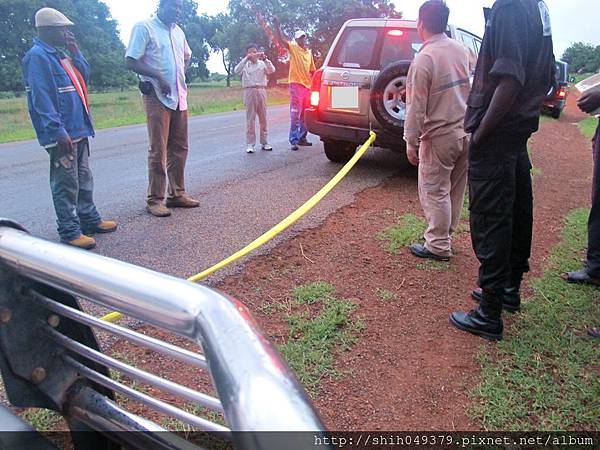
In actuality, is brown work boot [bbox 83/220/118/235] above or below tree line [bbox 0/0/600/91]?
below

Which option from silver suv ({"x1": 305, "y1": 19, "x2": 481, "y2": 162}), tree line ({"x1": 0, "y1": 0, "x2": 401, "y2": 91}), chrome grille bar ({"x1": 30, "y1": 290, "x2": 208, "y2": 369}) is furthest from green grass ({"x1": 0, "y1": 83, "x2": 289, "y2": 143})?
tree line ({"x1": 0, "y1": 0, "x2": 401, "y2": 91})

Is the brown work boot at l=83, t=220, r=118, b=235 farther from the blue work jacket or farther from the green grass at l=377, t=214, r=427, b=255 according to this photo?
the green grass at l=377, t=214, r=427, b=255

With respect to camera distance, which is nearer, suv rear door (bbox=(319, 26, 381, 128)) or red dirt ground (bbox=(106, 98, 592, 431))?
red dirt ground (bbox=(106, 98, 592, 431))

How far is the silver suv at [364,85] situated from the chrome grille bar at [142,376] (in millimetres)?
5057

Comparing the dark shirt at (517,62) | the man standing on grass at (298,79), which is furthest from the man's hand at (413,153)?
the man standing on grass at (298,79)

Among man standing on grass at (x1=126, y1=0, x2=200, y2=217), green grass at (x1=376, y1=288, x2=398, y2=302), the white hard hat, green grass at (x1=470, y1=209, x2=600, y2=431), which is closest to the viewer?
green grass at (x1=470, y1=209, x2=600, y2=431)

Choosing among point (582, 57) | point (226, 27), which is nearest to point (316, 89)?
point (226, 27)

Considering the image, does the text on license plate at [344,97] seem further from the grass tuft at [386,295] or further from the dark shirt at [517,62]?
the dark shirt at [517,62]

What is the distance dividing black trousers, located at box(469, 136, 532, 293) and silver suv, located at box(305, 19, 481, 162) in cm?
310

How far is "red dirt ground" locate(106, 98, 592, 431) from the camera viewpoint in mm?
2346

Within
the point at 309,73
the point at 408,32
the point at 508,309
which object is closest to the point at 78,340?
the point at 508,309

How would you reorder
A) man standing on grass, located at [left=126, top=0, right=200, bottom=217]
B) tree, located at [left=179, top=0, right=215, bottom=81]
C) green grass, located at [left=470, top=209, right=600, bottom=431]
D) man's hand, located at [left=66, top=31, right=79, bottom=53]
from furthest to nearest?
1. tree, located at [left=179, top=0, right=215, bottom=81]
2. man standing on grass, located at [left=126, top=0, right=200, bottom=217]
3. man's hand, located at [left=66, top=31, right=79, bottom=53]
4. green grass, located at [left=470, top=209, right=600, bottom=431]

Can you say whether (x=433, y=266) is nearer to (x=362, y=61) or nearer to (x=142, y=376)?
(x=142, y=376)

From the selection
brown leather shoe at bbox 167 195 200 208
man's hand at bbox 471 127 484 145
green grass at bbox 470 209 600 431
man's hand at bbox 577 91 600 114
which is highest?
man's hand at bbox 577 91 600 114
